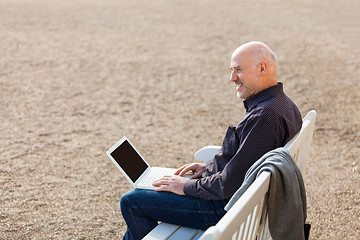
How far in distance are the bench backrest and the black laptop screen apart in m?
1.06

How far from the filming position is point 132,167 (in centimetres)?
390

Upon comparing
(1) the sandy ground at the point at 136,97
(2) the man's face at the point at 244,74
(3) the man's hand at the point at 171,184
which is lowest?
(1) the sandy ground at the point at 136,97

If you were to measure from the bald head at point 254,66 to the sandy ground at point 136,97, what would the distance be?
1831 mm

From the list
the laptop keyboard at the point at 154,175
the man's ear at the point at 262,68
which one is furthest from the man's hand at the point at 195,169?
the man's ear at the point at 262,68

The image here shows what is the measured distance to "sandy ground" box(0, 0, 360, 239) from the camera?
209 inches

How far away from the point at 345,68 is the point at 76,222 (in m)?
6.78

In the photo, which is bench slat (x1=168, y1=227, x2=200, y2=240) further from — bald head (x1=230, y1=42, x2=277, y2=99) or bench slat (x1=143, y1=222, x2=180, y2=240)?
bald head (x1=230, y1=42, x2=277, y2=99)

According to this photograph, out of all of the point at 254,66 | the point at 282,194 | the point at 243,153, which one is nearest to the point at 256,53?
the point at 254,66

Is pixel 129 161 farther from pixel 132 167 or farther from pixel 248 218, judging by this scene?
pixel 248 218

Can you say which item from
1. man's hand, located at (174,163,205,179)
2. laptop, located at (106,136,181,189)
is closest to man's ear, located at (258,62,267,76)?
man's hand, located at (174,163,205,179)

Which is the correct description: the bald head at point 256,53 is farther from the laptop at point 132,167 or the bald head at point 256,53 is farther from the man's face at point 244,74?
the laptop at point 132,167

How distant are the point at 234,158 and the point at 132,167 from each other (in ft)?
3.10

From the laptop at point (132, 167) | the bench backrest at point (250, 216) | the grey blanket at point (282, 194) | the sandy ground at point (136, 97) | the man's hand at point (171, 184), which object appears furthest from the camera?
the sandy ground at point (136, 97)

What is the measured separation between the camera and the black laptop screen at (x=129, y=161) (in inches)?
151
